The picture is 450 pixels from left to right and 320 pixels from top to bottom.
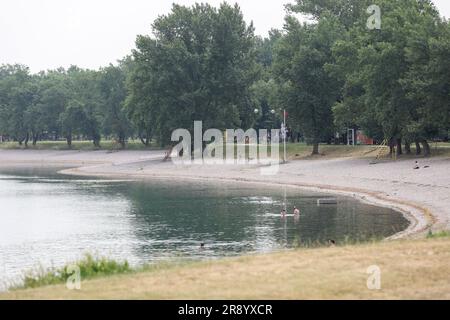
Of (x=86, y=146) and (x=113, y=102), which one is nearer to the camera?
(x=113, y=102)

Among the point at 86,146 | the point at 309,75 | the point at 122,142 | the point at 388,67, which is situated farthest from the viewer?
the point at 86,146

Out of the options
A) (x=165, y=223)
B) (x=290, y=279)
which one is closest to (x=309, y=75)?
(x=165, y=223)

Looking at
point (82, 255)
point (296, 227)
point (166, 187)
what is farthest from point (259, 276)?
point (166, 187)

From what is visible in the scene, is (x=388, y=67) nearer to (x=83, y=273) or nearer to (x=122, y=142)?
(x=83, y=273)

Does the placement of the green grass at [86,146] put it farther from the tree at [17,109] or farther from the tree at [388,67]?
the tree at [388,67]

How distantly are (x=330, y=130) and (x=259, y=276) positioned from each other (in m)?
84.0

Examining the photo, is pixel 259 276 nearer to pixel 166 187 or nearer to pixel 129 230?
pixel 129 230

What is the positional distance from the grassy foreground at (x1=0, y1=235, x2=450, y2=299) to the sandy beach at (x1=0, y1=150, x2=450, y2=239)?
45.6 ft

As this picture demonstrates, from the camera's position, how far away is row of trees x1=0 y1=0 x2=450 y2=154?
7519 centimetres

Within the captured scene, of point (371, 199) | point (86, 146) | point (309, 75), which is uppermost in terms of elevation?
point (309, 75)

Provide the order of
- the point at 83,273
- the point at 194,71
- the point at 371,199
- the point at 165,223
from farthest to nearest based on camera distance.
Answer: the point at 194,71 < the point at 371,199 < the point at 165,223 < the point at 83,273

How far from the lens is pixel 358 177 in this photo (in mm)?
71062

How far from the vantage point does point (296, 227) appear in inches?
1656

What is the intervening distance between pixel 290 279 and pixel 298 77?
264 feet
